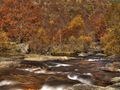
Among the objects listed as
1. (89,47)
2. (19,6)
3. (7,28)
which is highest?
(19,6)

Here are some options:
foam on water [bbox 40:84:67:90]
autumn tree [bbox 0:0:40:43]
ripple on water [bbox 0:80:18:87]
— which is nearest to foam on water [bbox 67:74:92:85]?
foam on water [bbox 40:84:67:90]

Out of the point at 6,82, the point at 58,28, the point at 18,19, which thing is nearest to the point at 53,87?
the point at 6,82

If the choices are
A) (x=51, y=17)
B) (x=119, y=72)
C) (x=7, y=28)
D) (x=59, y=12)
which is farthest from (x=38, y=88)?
(x=59, y=12)

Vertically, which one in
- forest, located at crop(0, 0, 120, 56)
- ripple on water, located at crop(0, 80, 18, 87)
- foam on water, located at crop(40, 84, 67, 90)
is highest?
forest, located at crop(0, 0, 120, 56)

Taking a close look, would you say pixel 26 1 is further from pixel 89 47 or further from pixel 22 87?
pixel 22 87

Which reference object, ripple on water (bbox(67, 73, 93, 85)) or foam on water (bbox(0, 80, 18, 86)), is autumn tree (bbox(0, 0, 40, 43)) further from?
foam on water (bbox(0, 80, 18, 86))

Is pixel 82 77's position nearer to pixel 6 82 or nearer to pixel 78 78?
pixel 78 78

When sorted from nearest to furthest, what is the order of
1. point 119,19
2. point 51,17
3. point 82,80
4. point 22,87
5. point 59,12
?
1. point 22,87
2. point 82,80
3. point 119,19
4. point 51,17
5. point 59,12

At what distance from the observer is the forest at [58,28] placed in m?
53.1

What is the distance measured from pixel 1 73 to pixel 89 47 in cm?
4029

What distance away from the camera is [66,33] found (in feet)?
252

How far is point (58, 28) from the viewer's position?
82125 mm

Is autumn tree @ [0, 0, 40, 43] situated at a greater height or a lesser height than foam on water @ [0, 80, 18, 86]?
greater

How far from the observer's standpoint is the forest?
174ft
